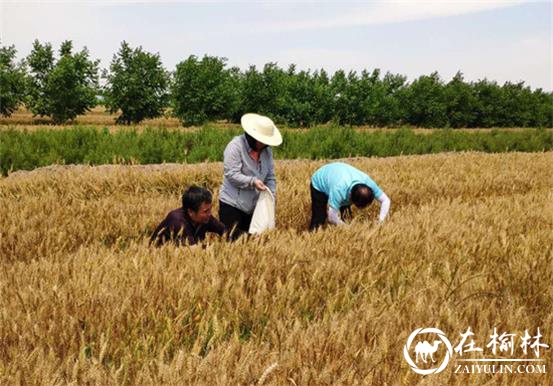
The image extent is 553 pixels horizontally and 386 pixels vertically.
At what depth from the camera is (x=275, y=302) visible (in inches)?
101

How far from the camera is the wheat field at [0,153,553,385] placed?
68.9 inches

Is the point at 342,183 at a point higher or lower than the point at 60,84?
lower

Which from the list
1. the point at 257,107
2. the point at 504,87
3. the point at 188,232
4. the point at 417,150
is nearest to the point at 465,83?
the point at 504,87

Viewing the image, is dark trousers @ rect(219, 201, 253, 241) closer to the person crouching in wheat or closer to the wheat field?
the person crouching in wheat

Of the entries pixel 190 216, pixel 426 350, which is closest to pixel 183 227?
pixel 190 216

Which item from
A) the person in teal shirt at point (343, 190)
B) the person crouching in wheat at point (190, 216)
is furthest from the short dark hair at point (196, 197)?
the person in teal shirt at point (343, 190)

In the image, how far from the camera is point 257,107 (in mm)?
47375

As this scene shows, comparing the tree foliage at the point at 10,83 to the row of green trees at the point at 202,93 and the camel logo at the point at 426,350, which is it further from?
the camel logo at the point at 426,350

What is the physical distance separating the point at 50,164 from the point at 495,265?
11.4 meters

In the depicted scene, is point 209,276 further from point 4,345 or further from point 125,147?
point 125,147

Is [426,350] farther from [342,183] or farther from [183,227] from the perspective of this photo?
[342,183]

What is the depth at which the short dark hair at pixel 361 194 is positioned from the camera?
197 inches

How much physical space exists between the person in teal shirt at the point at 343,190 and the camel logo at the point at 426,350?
2.69 metres

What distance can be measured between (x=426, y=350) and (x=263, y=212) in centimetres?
313
